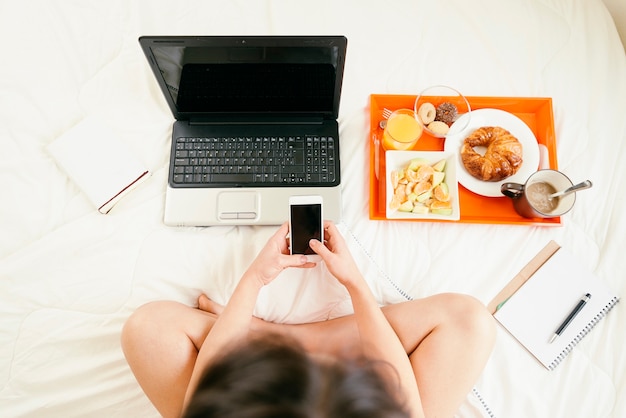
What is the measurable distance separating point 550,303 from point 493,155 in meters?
0.34

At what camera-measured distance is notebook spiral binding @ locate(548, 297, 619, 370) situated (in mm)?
817

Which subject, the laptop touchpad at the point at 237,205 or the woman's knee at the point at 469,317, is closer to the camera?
the woman's knee at the point at 469,317

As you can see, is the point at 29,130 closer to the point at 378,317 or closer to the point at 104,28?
the point at 104,28

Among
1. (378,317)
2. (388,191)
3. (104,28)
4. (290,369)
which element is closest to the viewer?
(290,369)

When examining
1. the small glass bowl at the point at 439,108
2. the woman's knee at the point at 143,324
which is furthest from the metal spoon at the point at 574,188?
the woman's knee at the point at 143,324

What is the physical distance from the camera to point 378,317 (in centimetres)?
75

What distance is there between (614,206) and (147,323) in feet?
3.32

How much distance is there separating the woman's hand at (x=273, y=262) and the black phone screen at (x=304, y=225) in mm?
21

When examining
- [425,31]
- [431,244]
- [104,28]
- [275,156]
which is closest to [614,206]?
[431,244]

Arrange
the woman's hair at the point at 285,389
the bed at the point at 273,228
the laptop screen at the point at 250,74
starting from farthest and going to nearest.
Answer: the bed at the point at 273,228 → the laptop screen at the point at 250,74 → the woman's hair at the point at 285,389

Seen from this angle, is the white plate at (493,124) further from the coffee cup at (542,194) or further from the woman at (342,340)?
the woman at (342,340)

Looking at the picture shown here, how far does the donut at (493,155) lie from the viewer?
871 millimetres

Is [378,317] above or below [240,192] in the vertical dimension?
below

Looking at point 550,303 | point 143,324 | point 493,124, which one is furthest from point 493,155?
point 143,324
